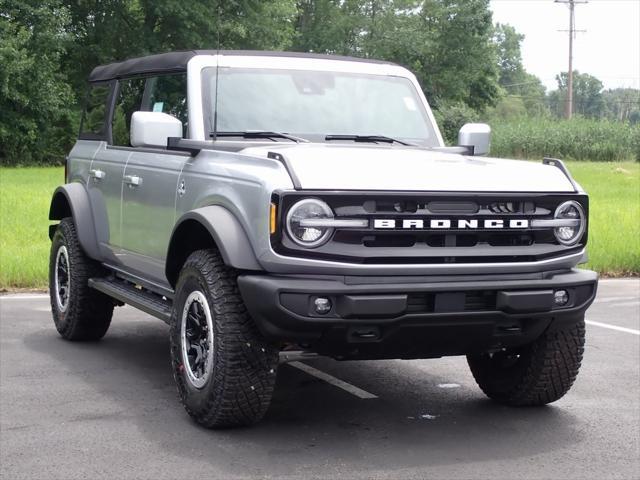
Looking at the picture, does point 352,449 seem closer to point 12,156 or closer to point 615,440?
point 615,440

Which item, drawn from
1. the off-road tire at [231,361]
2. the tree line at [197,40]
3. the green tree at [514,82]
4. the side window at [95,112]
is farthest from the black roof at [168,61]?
the green tree at [514,82]

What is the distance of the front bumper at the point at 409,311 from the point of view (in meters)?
5.17

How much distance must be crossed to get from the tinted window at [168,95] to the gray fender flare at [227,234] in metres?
1.10

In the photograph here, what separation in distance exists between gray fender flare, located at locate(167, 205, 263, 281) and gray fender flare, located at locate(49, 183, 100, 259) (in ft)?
6.78

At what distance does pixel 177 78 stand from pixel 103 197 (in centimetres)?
118

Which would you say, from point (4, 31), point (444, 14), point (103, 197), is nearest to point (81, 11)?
point (4, 31)

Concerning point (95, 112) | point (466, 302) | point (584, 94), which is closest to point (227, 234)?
point (466, 302)

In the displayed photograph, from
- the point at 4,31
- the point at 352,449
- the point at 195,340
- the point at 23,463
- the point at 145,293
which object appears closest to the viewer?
the point at 23,463

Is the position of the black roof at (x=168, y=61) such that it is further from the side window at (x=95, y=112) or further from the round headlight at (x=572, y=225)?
the round headlight at (x=572, y=225)

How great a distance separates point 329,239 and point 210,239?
0.92 meters

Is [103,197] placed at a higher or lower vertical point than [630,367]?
higher

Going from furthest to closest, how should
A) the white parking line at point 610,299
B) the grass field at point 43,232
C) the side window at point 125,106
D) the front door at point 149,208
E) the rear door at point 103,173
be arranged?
1. the grass field at point 43,232
2. the white parking line at point 610,299
3. the side window at point 125,106
4. the rear door at point 103,173
5. the front door at point 149,208

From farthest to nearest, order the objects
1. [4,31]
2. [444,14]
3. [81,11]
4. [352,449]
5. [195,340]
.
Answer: [444,14]
[81,11]
[4,31]
[195,340]
[352,449]

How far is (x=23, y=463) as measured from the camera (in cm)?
512
